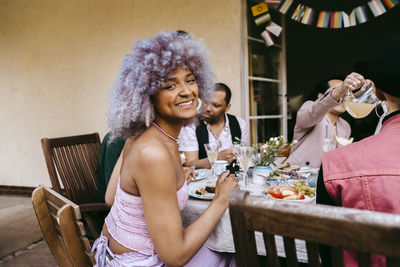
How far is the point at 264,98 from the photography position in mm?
3674

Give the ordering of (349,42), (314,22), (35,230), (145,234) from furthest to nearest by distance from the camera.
Answer: (349,42), (35,230), (314,22), (145,234)

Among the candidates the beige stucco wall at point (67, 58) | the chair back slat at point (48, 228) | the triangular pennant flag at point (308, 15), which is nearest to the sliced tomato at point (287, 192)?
the chair back slat at point (48, 228)

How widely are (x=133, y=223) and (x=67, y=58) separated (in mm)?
3888

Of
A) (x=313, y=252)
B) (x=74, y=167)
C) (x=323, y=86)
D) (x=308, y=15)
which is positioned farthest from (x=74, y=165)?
(x=308, y=15)

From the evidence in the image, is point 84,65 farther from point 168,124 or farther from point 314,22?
point 168,124

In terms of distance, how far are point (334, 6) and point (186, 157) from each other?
3986 millimetres

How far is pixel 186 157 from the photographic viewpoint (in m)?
2.64

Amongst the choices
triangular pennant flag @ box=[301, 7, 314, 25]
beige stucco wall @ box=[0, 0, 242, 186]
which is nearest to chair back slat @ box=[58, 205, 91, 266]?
beige stucco wall @ box=[0, 0, 242, 186]

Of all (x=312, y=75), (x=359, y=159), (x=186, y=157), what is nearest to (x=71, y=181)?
(x=186, y=157)

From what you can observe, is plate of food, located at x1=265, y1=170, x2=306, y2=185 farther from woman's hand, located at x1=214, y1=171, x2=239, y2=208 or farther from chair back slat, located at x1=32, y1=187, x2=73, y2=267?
chair back slat, located at x1=32, y1=187, x2=73, y2=267

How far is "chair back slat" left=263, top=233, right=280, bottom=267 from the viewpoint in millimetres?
640

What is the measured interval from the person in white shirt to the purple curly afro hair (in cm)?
132

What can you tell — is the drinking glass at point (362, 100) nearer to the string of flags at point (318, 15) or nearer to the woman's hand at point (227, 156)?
the woman's hand at point (227, 156)

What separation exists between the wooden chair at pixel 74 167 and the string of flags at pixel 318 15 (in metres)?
2.28
